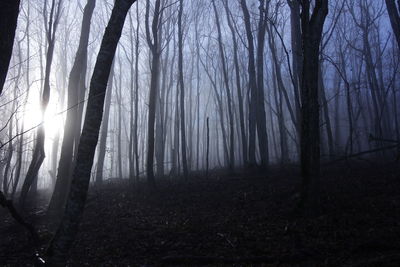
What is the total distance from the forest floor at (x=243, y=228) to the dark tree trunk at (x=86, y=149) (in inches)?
78.4

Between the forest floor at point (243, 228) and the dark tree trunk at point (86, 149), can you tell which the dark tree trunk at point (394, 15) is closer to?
the forest floor at point (243, 228)

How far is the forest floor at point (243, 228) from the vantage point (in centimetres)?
479

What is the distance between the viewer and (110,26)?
4.11m

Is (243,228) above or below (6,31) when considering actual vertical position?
below

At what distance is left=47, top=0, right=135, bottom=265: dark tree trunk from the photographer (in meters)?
3.71

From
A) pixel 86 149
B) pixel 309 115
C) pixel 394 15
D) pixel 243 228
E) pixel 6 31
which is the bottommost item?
pixel 243 228

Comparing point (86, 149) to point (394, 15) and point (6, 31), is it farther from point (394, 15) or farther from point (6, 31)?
point (394, 15)

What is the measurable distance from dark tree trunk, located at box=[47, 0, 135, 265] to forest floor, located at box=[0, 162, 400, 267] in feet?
6.53

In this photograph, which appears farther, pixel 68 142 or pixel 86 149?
pixel 68 142

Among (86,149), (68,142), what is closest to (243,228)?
(86,149)

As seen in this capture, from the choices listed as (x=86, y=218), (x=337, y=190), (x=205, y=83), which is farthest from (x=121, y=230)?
(x=205, y=83)

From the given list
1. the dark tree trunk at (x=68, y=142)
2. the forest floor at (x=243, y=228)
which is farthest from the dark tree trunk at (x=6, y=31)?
the dark tree trunk at (x=68, y=142)

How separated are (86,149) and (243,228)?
3.90 m

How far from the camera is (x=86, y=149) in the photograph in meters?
3.89
